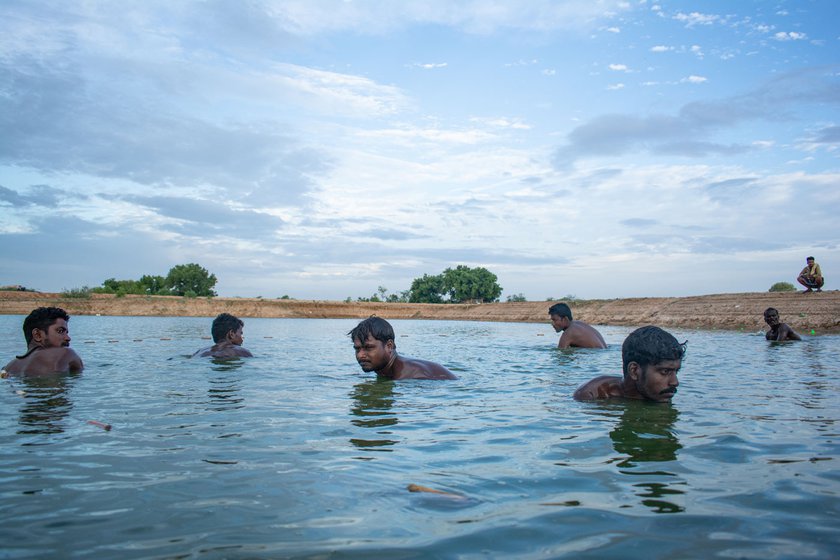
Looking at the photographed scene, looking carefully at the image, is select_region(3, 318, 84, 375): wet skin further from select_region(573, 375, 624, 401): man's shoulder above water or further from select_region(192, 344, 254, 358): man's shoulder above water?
select_region(573, 375, 624, 401): man's shoulder above water

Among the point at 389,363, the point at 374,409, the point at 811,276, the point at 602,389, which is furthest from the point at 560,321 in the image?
the point at 811,276

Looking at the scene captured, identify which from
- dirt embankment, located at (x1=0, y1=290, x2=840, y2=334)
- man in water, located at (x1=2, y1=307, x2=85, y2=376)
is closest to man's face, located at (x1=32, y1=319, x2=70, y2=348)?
man in water, located at (x1=2, y1=307, x2=85, y2=376)

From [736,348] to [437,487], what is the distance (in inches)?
648

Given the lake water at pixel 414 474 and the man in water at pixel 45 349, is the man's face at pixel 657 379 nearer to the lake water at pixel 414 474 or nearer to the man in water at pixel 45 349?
the lake water at pixel 414 474

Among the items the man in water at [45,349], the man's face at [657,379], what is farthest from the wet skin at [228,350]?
the man's face at [657,379]

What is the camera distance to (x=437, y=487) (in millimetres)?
3910

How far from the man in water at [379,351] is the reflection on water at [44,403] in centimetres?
390

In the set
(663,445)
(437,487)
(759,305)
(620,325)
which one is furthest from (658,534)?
(620,325)

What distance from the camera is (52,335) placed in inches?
399

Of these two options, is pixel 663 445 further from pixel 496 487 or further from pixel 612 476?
pixel 496 487

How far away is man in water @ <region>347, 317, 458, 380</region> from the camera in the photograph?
30.0ft

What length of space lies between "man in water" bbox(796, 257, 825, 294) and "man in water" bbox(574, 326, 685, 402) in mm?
28314

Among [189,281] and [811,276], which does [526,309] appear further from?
[189,281]

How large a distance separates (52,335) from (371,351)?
18.5 ft
